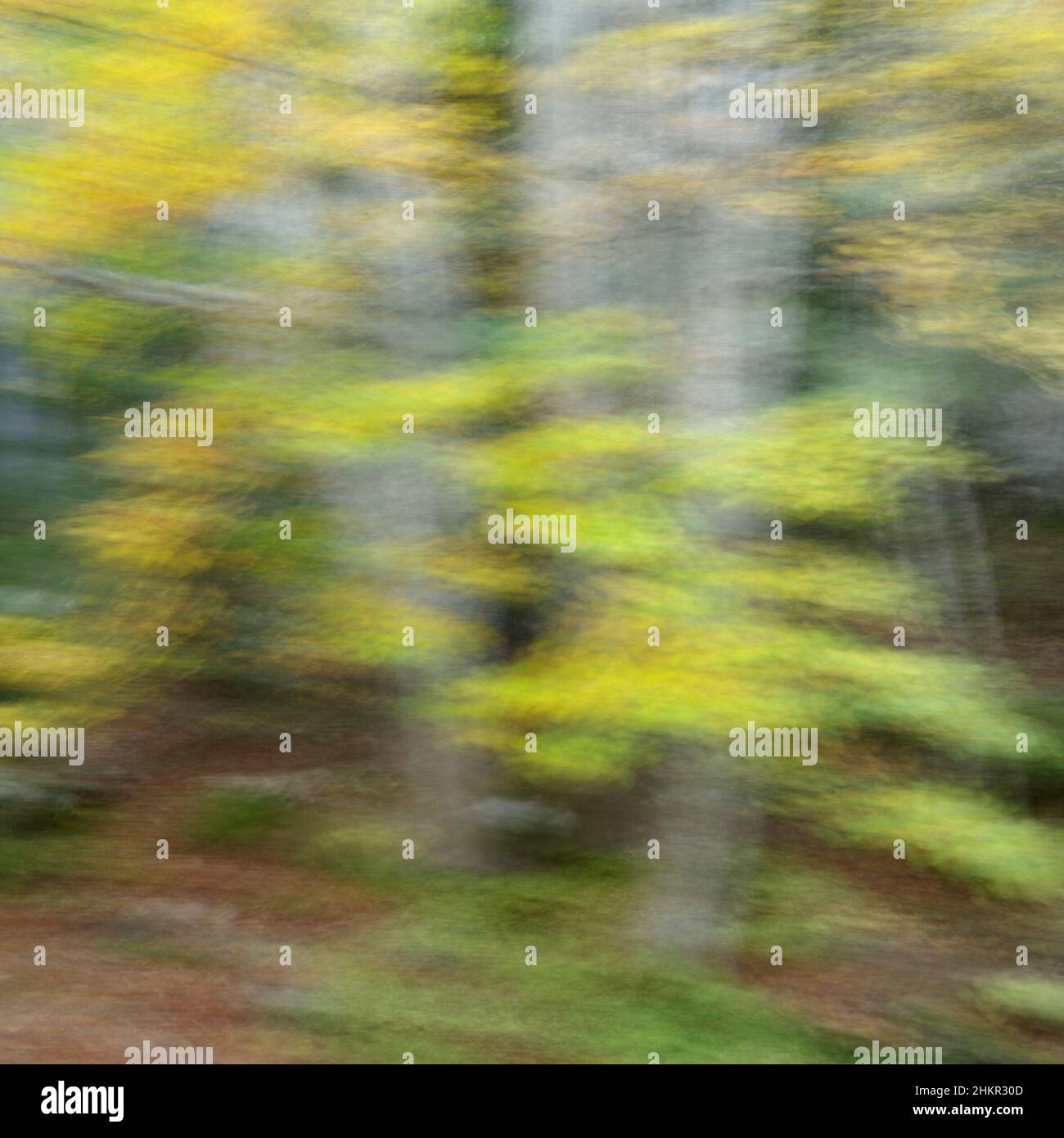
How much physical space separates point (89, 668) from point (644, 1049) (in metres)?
2.54

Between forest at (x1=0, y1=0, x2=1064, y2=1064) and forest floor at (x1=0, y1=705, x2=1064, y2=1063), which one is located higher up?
forest at (x1=0, y1=0, x2=1064, y2=1064)

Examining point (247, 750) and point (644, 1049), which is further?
point (247, 750)

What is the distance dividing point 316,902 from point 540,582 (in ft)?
4.97

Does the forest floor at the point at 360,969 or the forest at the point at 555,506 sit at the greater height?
the forest at the point at 555,506

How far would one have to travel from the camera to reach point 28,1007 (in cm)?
403

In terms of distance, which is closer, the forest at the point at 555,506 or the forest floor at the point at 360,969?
the forest floor at the point at 360,969

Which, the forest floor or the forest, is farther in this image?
the forest

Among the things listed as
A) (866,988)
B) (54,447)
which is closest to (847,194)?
(866,988)

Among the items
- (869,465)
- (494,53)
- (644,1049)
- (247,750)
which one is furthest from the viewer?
(247,750)

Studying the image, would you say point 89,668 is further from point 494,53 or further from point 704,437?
point 494,53

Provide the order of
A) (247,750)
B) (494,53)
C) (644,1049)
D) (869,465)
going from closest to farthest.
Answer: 1. (644,1049)
2. (869,465)
3. (494,53)
4. (247,750)

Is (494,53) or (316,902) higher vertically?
(494,53)

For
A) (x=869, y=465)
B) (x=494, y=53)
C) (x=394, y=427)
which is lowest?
(x=869, y=465)

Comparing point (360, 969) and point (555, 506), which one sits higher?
point (555, 506)
